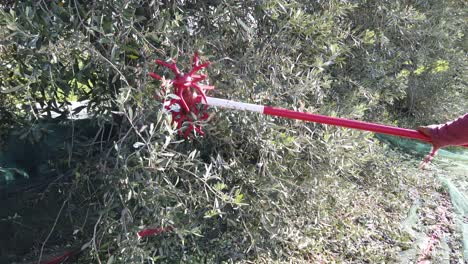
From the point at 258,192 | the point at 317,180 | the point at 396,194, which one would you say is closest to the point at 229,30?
the point at 258,192

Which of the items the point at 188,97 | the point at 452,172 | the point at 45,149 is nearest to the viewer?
the point at 188,97

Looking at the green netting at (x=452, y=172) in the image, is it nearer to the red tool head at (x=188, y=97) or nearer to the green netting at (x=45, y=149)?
the red tool head at (x=188, y=97)

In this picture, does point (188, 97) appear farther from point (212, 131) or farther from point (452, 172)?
point (452, 172)

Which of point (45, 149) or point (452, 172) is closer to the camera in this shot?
point (45, 149)

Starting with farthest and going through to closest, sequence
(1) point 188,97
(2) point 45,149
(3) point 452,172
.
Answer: (3) point 452,172 → (2) point 45,149 → (1) point 188,97

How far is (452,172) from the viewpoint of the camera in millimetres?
5242

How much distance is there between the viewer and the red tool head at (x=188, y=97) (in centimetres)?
247

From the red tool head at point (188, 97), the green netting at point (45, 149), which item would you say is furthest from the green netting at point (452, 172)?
the green netting at point (45, 149)

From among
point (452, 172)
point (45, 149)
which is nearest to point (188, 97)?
point (45, 149)

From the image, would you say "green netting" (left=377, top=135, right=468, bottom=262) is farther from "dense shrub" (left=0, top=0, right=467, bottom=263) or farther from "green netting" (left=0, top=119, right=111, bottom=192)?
"green netting" (left=0, top=119, right=111, bottom=192)

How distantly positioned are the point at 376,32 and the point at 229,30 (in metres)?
2.33

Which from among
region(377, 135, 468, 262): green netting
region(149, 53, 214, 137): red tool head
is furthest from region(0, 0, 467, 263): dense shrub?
region(377, 135, 468, 262): green netting

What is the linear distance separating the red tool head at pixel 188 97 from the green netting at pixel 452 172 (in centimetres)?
266

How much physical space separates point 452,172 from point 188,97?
3.83m
